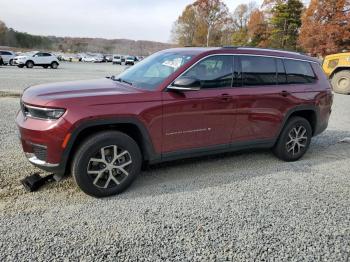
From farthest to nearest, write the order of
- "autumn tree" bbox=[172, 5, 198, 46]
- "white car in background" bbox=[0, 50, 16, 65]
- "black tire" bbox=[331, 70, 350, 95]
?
"autumn tree" bbox=[172, 5, 198, 46]
"white car in background" bbox=[0, 50, 16, 65]
"black tire" bbox=[331, 70, 350, 95]

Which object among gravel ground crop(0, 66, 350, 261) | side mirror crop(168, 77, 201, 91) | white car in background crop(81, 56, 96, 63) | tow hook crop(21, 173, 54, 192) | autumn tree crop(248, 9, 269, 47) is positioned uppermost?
autumn tree crop(248, 9, 269, 47)

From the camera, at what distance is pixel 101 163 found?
3557mm

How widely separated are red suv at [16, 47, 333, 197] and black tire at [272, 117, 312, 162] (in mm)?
17

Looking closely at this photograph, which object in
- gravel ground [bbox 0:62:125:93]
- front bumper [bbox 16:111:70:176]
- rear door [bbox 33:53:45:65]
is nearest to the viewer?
front bumper [bbox 16:111:70:176]

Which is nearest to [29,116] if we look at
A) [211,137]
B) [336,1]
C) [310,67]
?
[211,137]

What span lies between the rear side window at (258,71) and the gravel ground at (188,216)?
1.33 meters

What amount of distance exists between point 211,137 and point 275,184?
108 cm

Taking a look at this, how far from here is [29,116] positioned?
346 cm

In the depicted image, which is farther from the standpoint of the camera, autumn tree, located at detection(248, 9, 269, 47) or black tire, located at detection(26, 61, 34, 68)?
autumn tree, located at detection(248, 9, 269, 47)

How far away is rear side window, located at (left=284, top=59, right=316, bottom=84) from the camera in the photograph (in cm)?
499

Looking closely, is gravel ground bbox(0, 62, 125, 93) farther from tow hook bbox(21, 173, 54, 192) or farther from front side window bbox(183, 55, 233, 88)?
front side window bbox(183, 55, 233, 88)

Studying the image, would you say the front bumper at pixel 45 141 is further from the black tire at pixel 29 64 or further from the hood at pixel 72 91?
the black tire at pixel 29 64

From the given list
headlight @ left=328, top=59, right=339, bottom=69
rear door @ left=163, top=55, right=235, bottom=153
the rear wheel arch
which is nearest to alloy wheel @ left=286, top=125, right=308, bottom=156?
the rear wheel arch

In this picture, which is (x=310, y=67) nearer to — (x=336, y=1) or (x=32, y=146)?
(x=32, y=146)
